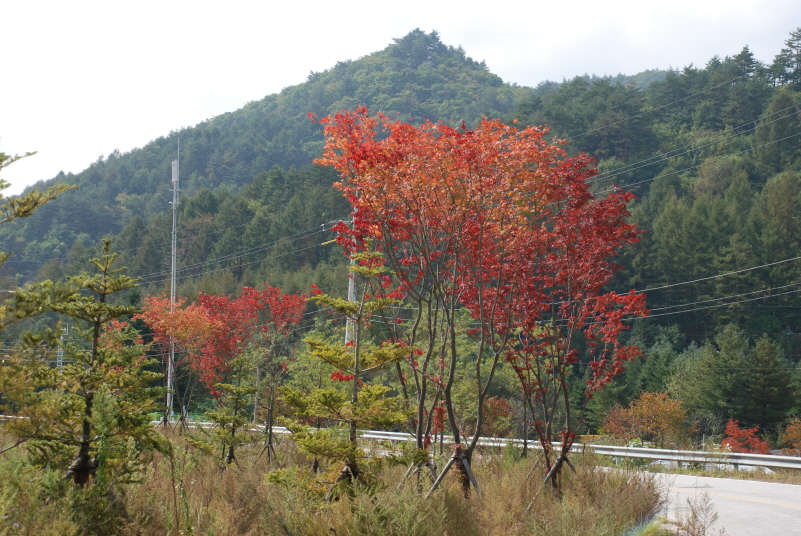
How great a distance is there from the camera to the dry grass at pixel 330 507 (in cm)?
543

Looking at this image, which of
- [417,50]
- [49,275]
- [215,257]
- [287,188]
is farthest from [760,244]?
[417,50]

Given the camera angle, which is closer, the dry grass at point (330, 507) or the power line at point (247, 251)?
Result: the dry grass at point (330, 507)

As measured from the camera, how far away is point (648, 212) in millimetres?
57062

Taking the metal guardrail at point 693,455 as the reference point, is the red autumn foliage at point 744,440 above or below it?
below

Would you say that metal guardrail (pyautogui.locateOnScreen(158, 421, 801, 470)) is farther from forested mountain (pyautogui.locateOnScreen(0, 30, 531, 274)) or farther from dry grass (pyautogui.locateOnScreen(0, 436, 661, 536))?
forested mountain (pyautogui.locateOnScreen(0, 30, 531, 274))

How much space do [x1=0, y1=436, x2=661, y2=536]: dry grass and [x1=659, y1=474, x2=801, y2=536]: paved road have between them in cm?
83

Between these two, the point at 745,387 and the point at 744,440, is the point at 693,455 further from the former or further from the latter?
the point at 745,387

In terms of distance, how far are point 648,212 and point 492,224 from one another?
52294mm

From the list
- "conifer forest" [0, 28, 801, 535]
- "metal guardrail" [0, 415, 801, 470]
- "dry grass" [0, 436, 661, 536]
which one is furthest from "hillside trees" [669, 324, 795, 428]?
"dry grass" [0, 436, 661, 536]

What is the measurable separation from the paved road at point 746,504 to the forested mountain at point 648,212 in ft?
43.5

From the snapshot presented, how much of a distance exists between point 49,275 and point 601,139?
178ft

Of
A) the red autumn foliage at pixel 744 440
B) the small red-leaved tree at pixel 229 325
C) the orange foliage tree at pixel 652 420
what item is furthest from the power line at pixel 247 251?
the small red-leaved tree at pixel 229 325

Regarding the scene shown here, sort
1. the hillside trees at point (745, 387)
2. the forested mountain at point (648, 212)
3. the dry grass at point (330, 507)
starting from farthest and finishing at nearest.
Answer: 1. the forested mountain at point (648, 212)
2. the hillside trees at point (745, 387)
3. the dry grass at point (330, 507)

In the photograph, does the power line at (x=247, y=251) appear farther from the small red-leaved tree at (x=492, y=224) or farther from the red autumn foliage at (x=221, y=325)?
the small red-leaved tree at (x=492, y=224)
